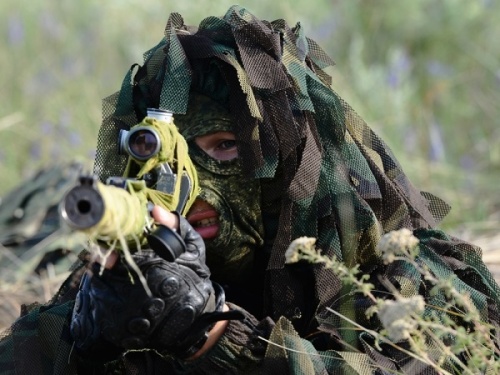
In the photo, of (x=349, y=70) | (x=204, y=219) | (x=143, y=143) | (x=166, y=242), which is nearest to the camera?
(x=166, y=242)

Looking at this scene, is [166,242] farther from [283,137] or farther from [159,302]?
[283,137]

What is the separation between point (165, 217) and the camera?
2.01 metres

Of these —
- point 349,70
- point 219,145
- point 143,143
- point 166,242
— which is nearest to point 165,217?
point 166,242

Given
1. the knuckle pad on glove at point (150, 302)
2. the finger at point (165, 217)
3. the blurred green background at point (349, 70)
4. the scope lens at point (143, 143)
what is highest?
the blurred green background at point (349, 70)

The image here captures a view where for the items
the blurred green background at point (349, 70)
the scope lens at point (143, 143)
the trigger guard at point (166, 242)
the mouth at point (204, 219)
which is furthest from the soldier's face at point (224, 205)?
the blurred green background at point (349, 70)

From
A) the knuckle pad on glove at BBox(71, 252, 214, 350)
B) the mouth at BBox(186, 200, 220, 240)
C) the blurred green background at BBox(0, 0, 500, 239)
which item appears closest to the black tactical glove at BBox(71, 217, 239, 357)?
the knuckle pad on glove at BBox(71, 252, 214, 350)

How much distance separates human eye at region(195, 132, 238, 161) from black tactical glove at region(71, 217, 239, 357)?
50cm

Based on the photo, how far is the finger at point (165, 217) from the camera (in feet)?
6.52

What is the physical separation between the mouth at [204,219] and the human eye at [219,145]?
14cm

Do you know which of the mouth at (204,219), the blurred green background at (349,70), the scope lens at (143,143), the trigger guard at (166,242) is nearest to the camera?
the trigger guard at (166,242)

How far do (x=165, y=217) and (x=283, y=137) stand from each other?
2.06 ft

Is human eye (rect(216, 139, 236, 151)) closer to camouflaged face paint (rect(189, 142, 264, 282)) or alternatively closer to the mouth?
camouflaged face paint (rect(189, 142, 264, 282))

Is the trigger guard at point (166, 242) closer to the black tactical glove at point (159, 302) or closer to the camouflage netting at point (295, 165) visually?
the black tactical glove at point (159, 302)

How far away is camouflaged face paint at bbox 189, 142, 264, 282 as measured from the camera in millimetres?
2527
